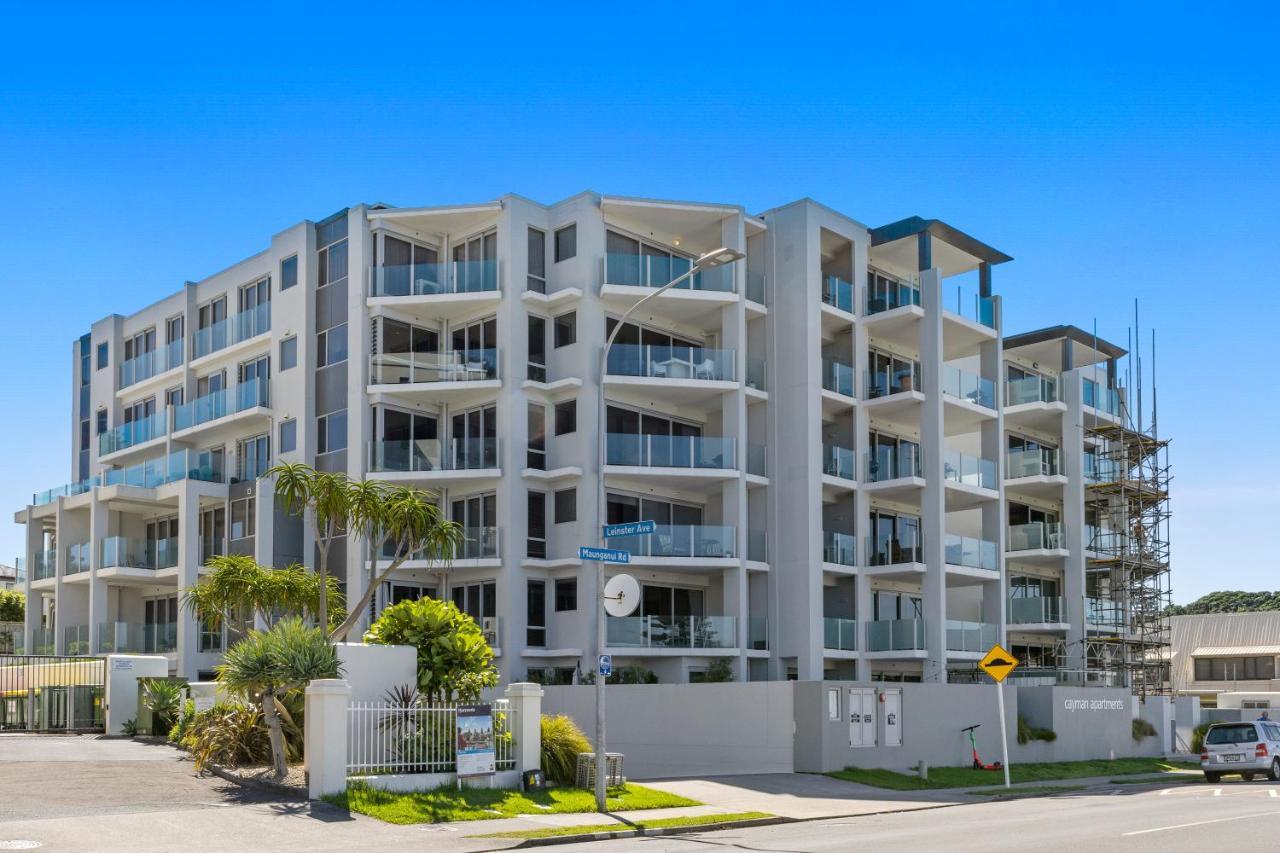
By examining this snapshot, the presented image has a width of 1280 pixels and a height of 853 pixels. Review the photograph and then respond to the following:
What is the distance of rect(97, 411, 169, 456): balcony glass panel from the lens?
51.2 meters

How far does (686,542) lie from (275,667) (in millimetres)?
19813

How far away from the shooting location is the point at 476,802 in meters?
22.5

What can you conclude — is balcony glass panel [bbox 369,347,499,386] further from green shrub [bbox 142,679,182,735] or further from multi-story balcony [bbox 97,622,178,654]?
green shrub [bbox 142,679,182,735]

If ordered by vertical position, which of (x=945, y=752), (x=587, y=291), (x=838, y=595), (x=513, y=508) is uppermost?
(x=587, y=291)

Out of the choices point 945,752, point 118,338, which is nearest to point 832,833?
point 945,752

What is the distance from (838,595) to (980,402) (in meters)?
9.03

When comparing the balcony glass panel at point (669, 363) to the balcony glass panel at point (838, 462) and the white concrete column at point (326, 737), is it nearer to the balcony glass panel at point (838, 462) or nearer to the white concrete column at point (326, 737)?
the balcony glass panel at point (838, 462)

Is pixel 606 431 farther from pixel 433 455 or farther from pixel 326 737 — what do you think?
pixel 326 737

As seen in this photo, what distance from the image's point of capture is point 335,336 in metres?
A: 44.1

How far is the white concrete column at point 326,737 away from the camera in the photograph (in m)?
21.6

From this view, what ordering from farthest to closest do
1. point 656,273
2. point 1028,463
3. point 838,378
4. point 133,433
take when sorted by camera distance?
point 1028,463 < point 133,433 < point 838,378 < point 656,273

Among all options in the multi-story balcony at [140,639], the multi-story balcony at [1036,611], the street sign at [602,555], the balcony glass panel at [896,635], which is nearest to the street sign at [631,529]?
the street sign at [602,555]

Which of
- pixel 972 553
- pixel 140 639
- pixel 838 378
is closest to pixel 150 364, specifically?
pixel 140 639

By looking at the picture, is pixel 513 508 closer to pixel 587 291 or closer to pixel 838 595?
pixel 587 291
